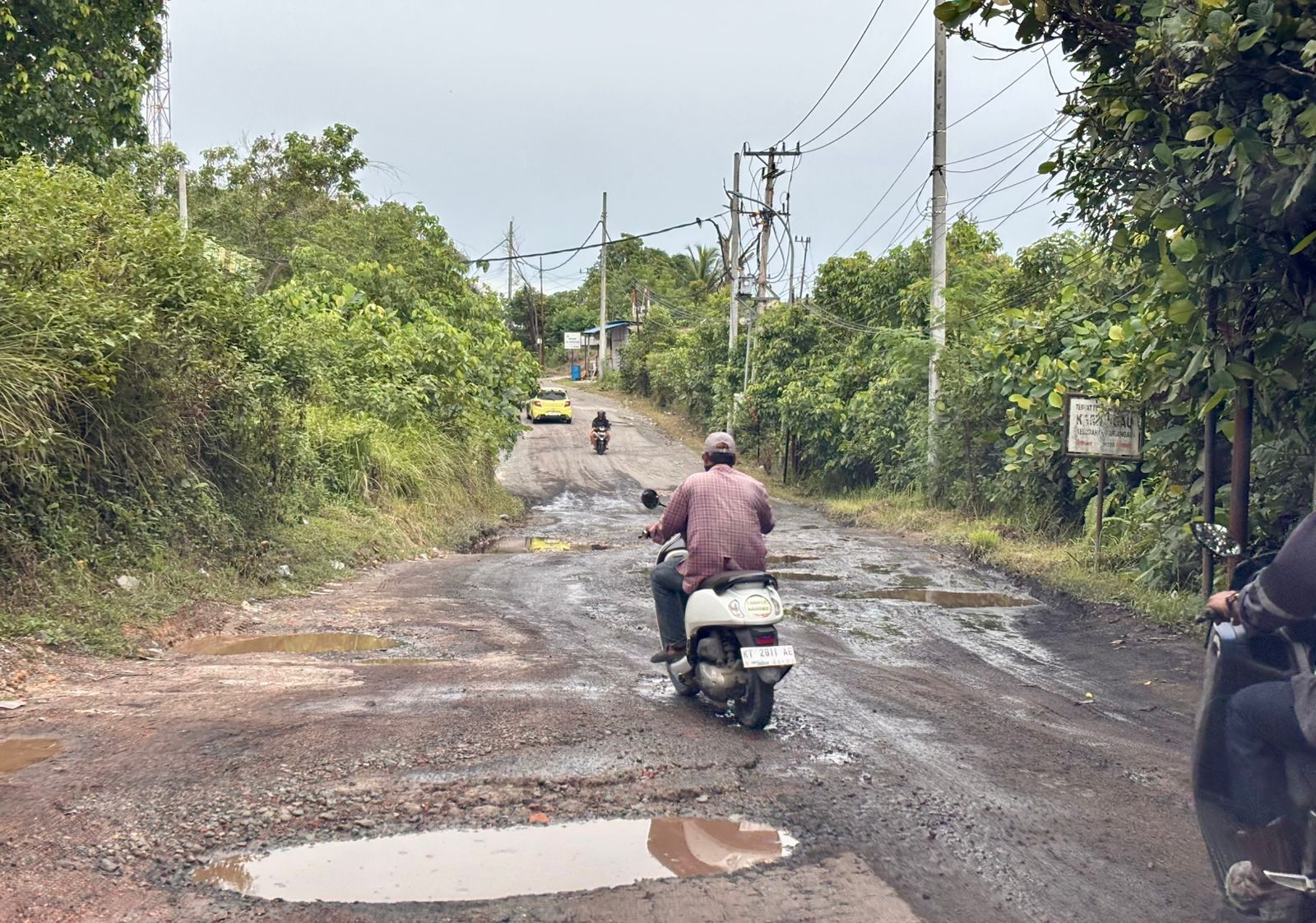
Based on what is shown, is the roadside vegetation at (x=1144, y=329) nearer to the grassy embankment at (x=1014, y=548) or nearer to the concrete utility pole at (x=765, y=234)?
the grassy embankment at (x=1014, y=548)

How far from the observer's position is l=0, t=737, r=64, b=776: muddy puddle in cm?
501

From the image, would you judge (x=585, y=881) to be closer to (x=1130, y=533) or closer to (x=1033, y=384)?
(x=1130, y=533)

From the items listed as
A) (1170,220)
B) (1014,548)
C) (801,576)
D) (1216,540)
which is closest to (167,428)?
(801,576)

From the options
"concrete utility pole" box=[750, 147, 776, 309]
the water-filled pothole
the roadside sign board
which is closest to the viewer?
the roadside sign board

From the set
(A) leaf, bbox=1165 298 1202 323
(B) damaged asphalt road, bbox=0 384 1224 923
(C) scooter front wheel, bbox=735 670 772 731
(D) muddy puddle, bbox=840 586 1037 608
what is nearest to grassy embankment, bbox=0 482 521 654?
(B) damaged asphalt road, bbox=0 384 1224 923

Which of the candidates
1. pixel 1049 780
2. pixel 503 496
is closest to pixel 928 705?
pixel 1049 780

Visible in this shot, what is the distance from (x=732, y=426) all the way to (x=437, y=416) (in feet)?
58.4

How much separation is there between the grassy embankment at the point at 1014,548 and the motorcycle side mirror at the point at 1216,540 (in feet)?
18.5

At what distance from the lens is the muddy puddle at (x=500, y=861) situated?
3986 mm

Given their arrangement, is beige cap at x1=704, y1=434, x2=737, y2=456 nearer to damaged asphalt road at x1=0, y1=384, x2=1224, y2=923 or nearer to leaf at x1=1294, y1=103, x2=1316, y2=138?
damaged asphalt road at x1=0, y1=384, x2=1224, y2=923

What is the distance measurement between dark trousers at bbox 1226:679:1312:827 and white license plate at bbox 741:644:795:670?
9.02 ft

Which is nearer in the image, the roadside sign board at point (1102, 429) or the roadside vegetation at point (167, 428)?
the roadside vegetation at point (167, 428)

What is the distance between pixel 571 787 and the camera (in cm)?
502

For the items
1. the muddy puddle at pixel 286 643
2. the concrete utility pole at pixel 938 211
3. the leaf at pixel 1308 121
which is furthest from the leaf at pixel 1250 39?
the concrete utility pole at pixel 938 211
